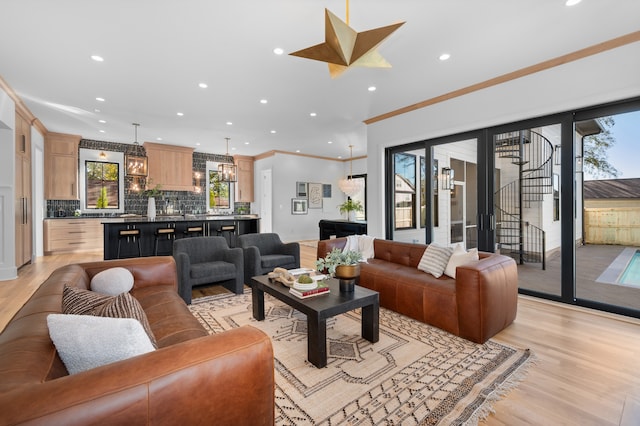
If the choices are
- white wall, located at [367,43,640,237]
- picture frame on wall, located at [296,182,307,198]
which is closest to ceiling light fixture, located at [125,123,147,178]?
picture frame on wall, located at [296,182,307,198]

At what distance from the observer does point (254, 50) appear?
3314 mm

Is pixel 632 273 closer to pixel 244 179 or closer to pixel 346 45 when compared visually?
pixel 346 45

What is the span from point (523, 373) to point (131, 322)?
252 cm

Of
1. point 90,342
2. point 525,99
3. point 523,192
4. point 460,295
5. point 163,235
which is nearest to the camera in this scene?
point 90,342

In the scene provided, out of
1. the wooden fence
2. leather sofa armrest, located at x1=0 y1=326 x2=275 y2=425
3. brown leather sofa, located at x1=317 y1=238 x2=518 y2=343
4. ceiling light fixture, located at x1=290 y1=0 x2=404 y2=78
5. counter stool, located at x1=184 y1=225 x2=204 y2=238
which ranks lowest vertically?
brown leather sofa, located at x1=317 y1=238 x2=518 y2=343

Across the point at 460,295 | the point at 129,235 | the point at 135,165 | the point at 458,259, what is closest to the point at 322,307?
the point at 460,295

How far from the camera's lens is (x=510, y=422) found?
170 cm

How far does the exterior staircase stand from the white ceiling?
3.22ft

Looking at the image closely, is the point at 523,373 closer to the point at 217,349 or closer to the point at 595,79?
the point at 217,349

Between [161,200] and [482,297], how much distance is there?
8.79 m

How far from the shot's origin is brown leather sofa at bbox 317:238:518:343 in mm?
2562

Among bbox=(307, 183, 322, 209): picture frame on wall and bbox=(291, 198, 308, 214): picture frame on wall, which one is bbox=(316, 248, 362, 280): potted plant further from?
bbox=(307, 183, 322, 209): picture frame on wall

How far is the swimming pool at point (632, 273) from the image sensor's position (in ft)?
11.6

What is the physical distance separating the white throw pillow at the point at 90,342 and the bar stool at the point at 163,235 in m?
5.32
